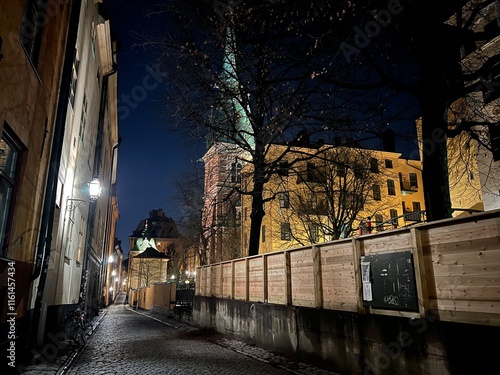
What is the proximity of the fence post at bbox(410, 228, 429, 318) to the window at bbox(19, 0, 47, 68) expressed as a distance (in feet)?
25.3

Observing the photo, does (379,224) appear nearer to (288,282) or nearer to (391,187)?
(288,282)

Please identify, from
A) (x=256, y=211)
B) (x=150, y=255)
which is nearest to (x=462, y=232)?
(x=256, y=211)

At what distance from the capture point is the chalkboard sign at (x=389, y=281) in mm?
6383

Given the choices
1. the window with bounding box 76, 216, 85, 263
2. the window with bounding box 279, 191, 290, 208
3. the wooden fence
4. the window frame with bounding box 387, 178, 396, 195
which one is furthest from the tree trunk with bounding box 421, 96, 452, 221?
the window frame with bounding box 387, 178, 396, 195

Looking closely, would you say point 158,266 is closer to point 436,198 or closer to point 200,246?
point 200,246

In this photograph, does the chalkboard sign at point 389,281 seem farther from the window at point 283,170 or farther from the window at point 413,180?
the window at point 413,180

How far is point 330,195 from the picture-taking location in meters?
25.6

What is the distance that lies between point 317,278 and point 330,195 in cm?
1717

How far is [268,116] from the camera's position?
49.7 feet

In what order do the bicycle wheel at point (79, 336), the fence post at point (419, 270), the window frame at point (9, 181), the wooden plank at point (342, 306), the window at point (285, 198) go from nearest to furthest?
the fence post at point (419, 270)
the window frame at point (9, 181)
the wooden plank at point (342, 306)
the bicycle wheel at point (79, 336)
the window at point (285, 198)

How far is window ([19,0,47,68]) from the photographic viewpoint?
283 inches

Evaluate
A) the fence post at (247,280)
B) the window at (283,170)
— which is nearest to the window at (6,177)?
the fence post at (247,280)

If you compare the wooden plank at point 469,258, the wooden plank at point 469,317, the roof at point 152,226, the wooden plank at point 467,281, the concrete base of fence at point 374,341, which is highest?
the roof at point 152,226

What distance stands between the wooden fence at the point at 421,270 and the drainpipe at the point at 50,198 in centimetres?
598
